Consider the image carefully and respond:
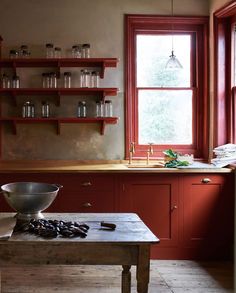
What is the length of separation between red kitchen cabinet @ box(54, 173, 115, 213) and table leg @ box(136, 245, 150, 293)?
2.22 m

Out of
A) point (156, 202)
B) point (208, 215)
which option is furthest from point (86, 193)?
point (208, 215)

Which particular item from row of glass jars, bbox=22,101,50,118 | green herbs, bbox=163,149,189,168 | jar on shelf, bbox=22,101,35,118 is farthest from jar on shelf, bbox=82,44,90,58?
green herbs, bbox=163,149,189,168

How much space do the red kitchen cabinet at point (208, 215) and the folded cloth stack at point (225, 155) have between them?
153mm

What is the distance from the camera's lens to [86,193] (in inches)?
165

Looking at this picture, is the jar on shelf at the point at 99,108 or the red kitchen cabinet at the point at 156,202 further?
the jar on shelf at the point at 99,108

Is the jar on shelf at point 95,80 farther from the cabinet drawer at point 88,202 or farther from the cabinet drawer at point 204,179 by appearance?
the cabinet drawer at point 204,179

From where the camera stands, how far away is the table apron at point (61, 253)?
1.97m

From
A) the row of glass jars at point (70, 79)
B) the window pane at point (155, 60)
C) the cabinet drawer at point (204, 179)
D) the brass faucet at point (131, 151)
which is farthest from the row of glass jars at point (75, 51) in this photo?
the cabinet drawer at point (204, 179)

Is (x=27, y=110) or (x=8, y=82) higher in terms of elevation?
(x=8, y=82)

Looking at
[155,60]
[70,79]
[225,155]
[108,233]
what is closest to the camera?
[108,233]

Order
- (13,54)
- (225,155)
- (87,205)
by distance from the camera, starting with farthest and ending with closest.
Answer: (13,54) → (225,155) → (87,205)

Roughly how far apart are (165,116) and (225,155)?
897mm

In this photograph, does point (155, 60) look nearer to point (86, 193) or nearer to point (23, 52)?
point (23, 52)

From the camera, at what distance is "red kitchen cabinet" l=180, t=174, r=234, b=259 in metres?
4.23
